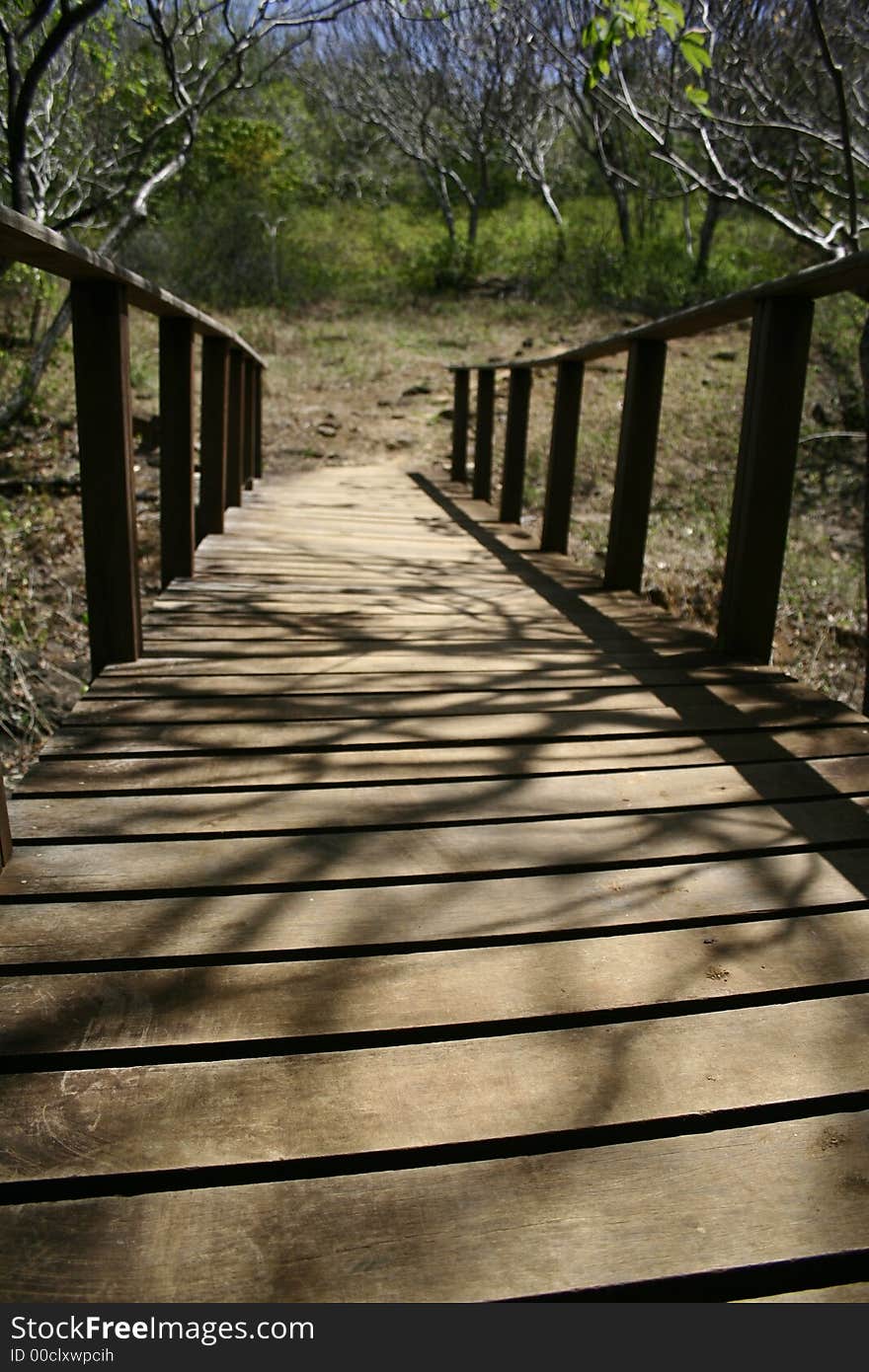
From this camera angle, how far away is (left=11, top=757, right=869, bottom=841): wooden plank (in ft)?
5.94

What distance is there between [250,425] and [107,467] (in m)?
4.73

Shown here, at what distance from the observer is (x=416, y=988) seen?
4.49ft

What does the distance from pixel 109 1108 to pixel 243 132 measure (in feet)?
67.6

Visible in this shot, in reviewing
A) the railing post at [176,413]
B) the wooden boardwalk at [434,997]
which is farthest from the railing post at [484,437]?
the wooden boardwalk at [434,997]

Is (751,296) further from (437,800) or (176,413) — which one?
(176,413)

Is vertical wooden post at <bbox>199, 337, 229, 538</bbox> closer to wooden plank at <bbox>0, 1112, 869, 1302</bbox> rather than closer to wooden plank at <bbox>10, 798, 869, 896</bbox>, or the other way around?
wooden plank at <bbox>10, 798, 869, 896</bbox>

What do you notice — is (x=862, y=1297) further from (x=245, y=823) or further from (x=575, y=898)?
(x=245, y=823)

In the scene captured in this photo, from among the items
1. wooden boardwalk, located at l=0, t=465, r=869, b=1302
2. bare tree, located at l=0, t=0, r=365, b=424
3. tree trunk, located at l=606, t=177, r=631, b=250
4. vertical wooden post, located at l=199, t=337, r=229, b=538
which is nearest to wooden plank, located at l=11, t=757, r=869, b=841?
wooden boardwalk, located at l=0, t=465, r=869, b=1302

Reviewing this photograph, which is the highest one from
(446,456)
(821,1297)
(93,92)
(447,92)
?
(447,92)

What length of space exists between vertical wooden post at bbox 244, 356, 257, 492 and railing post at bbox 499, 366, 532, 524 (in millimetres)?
1894

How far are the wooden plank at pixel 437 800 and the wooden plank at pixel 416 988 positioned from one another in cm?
44

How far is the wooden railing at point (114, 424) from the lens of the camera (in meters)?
2.01

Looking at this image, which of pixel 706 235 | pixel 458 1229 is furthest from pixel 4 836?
pixel 706 235

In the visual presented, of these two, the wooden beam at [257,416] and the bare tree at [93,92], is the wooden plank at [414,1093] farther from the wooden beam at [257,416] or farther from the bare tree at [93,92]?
the wooden beam at [257,416]
